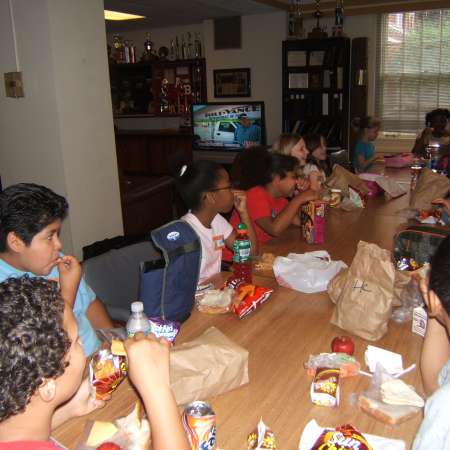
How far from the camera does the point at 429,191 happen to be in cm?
302

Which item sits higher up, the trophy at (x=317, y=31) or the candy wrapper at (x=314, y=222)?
the trophy at (x=317, y=31)

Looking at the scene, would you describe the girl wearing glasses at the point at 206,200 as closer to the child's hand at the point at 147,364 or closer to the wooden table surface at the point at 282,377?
the wooden table surface at the point at 282,377

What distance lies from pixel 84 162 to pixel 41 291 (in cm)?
265

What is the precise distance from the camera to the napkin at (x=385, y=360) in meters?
1.35

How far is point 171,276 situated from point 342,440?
2.61ft

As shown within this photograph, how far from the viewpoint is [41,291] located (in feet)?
2.76

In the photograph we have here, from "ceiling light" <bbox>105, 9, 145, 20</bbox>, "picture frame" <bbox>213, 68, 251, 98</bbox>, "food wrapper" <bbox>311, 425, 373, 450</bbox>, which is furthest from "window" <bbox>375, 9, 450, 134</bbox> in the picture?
"food wrapper" <bbox>311, 425, 373, 450</bbox>

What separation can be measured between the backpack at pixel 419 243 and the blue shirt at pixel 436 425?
3.37ft

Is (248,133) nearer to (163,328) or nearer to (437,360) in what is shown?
(163,328)

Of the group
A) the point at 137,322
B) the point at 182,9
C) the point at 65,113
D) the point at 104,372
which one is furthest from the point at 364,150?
the point at 104,372

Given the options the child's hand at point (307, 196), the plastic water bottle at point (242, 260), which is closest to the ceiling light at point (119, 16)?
the child's hand at point (307, 196)

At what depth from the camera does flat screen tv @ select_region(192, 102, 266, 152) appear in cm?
668

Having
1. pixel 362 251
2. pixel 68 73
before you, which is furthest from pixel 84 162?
pixel 362 251

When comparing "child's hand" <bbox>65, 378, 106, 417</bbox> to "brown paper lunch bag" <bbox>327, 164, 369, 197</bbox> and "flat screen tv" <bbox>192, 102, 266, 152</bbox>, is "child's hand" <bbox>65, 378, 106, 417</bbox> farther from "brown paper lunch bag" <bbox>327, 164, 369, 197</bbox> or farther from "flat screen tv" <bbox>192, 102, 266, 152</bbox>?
"flat screen tv" <bbox>192, 102, 266, 152</bbox>
